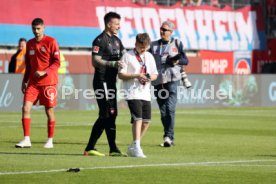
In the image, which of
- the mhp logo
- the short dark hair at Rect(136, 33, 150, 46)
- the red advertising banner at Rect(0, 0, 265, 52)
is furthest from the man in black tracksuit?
the mhp logo

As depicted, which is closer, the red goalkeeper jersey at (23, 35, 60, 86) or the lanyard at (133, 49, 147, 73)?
the lanyard at (133, 49, 147, 73)

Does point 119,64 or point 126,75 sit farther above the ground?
point 119,64

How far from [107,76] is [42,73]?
194cm

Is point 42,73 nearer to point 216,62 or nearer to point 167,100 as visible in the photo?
point 167,100

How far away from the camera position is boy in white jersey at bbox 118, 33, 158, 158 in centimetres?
→ 1645

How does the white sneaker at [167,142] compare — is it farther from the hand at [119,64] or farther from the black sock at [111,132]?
the hand at [119,64]

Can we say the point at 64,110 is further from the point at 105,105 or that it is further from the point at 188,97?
the point at 105,105

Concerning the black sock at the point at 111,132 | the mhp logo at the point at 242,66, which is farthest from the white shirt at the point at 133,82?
the mhp logo at the point at 242,66

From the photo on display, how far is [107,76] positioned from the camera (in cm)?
1695

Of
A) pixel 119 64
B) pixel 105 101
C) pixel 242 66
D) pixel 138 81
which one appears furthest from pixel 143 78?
pixel 242 66

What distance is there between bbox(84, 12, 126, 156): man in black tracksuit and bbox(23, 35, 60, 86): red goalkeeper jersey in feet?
6.16

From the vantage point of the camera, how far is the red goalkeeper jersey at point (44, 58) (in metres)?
18.6

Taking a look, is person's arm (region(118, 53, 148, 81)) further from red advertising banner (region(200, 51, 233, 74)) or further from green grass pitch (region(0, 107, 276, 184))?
red advertising banner (region(200, 51, 233, 74))

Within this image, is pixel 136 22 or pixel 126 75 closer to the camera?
pixel 126 75
